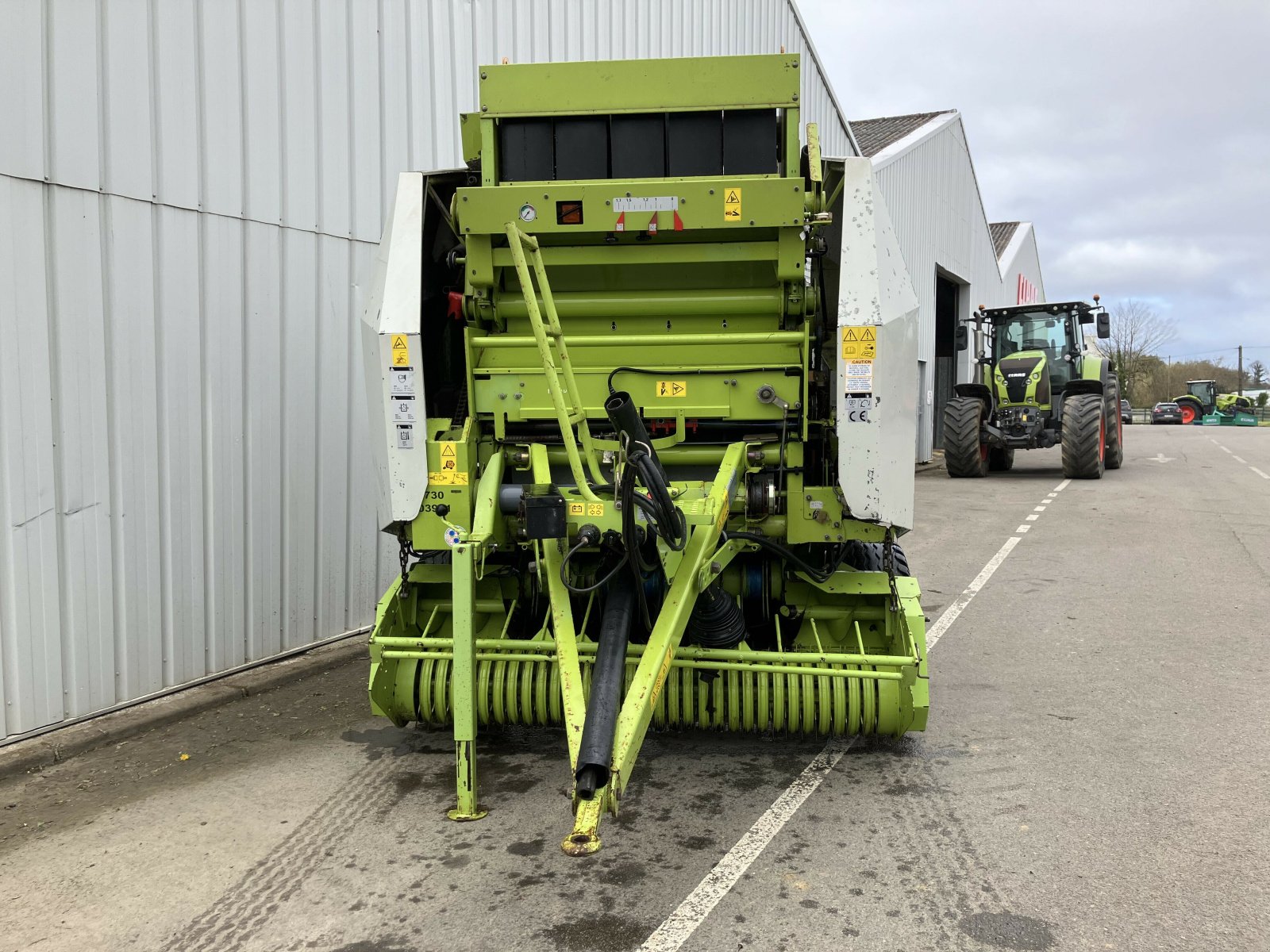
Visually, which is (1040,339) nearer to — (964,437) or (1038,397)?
(1038,397)

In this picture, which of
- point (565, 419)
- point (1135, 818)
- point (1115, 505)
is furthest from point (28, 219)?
point (1115, 505)

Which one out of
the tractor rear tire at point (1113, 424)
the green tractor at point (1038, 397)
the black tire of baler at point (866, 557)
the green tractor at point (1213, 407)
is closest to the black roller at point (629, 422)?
the black tire of baler at point (866, 557)

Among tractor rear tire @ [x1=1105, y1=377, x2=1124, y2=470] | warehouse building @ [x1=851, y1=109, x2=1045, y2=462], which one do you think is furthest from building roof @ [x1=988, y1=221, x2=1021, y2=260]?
tractor rear tire @ [x1=1105, y1=377, x2=1124, y2=470]

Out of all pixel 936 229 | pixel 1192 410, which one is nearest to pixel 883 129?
pixel 936 229

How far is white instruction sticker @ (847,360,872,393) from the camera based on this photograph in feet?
14.0

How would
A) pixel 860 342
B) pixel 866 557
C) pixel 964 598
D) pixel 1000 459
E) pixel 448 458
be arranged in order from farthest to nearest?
pixel 1000 459
pixel 964 598
pixel 866 557
pixel 448 458
pixel 860 342

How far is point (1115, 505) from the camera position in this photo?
13.9 m

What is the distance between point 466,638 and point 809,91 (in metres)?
15.8

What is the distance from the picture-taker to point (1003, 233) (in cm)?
4459

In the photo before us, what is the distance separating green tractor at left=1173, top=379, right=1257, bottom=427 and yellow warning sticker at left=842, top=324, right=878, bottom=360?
5096cm

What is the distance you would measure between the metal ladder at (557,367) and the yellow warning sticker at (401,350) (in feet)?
1.95

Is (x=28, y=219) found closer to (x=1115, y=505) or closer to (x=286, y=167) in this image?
(x=286, y=167)

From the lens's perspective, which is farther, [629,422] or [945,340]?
[945,340]

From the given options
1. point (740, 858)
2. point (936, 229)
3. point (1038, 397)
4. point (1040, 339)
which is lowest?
point (740, 858)
